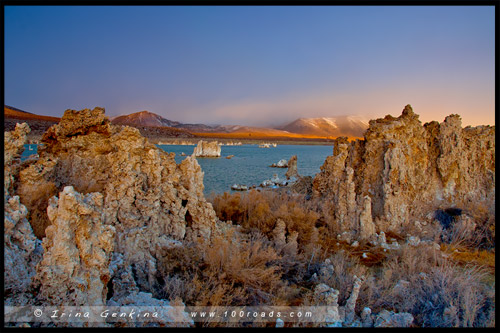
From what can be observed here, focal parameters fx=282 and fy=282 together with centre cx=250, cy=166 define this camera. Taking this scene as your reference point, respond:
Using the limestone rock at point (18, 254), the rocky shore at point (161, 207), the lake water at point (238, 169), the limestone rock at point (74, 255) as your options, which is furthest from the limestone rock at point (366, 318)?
the lake water at point (238, 169)

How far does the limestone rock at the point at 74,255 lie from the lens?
218 cm

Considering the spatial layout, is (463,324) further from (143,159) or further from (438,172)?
(438,172)

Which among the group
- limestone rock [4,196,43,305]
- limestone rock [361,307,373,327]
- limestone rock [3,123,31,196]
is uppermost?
limestone rock [3,123,31,196]

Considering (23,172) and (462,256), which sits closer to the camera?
(23,172)

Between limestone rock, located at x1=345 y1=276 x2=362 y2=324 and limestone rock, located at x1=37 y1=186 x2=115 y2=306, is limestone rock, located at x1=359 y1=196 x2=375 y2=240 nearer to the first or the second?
limestone rock, located at x1=345 y1=276 x2=362 y2=324

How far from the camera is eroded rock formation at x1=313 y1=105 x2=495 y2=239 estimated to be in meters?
5.99

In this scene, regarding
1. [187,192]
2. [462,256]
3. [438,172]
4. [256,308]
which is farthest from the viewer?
[438,172]

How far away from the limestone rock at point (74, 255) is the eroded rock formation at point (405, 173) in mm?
4595

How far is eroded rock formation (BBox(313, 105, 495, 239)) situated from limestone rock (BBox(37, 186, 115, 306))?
459 cm

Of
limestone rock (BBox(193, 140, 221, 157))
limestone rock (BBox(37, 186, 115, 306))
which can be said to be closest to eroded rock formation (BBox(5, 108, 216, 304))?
limestone rock (BBox(37, 186, 115, 306))
